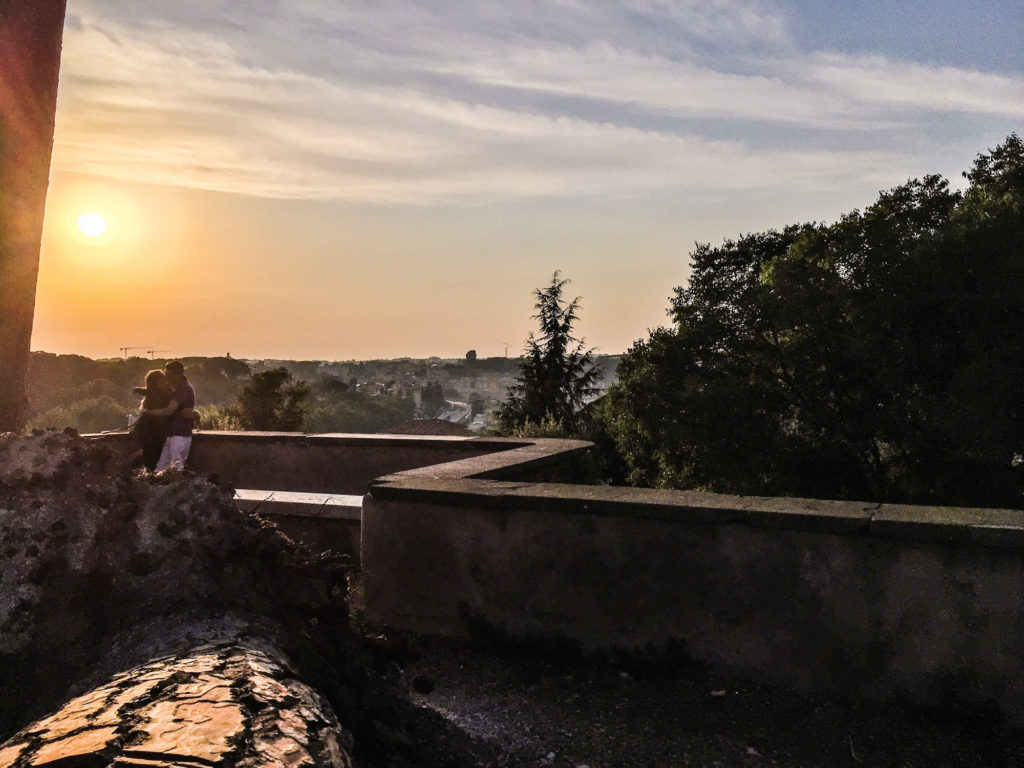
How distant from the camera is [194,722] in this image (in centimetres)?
162

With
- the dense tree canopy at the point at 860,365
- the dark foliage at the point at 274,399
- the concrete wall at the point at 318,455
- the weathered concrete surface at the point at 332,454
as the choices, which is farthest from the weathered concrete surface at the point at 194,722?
the dark foliage at the point at 274,399

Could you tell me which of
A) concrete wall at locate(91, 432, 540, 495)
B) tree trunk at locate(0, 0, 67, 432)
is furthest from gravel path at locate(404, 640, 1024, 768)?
concrete wall at locate(91, 432, 540, 495)

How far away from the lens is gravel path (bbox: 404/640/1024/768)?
3375mm

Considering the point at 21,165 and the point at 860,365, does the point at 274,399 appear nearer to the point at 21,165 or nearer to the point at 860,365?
the point at 860,365

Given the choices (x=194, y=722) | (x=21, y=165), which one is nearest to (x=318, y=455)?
(x=21, y=165)

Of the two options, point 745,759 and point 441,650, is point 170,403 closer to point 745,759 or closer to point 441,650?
point 441,650

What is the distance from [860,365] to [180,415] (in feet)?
57.9

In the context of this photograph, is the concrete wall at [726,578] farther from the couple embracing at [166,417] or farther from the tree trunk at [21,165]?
the couple embracing at [166,417]

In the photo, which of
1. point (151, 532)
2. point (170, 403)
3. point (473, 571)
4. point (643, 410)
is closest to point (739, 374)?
point (643, 410)

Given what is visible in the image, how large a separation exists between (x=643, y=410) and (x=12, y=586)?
21171 mm

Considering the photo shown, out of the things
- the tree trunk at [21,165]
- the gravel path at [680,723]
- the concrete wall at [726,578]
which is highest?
the tree trunk at [21,165]

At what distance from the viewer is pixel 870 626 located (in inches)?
144

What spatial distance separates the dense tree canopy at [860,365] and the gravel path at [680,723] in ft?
51.9

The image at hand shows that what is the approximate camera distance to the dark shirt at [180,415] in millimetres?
7898
